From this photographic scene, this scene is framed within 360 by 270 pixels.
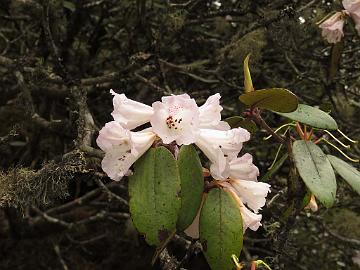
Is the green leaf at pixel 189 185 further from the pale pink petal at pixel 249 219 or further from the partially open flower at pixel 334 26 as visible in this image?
the partially open flower at pixel 334 26

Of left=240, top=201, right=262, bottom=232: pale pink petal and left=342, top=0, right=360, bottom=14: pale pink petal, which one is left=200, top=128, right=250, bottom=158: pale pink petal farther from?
left=342, top=0, right=360, bottom=14: pale pink petal

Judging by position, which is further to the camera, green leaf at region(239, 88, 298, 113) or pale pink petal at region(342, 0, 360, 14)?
pale pink petal at region(342, 0, 360, 14)

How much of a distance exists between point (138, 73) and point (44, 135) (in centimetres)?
61

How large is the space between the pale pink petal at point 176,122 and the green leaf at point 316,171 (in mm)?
218

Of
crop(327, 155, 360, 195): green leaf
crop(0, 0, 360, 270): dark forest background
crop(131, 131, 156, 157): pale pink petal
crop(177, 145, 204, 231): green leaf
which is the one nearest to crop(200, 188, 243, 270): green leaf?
crop(177, 145, 204, 231): green leaf

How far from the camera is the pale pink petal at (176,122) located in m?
0.87

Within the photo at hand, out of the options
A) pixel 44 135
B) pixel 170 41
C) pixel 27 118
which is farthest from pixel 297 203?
pixel 44 135

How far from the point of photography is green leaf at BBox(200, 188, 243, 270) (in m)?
0.87

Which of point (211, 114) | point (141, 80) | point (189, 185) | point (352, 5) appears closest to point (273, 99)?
point (211, 114)

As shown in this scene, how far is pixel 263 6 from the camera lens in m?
2.21

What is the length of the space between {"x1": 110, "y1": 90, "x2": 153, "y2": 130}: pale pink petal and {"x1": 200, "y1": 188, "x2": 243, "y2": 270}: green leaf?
17cm

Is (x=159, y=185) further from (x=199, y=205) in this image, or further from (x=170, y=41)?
(x=170, y=41)

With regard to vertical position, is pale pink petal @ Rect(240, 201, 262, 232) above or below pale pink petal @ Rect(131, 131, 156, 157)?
below

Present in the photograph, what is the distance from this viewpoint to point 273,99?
959mm
